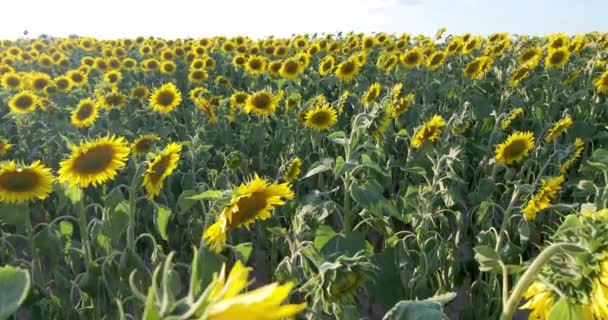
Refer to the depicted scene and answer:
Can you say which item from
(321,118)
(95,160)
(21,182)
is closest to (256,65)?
(321,118)

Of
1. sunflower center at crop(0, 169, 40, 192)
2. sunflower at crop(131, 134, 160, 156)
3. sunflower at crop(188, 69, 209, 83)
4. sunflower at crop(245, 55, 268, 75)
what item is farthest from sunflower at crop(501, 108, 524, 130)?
sunflower at crop(188, 69, 209, 83)

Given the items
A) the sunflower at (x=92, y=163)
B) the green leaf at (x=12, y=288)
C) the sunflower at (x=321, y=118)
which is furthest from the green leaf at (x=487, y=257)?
the sunflower at (x=321, y=118)

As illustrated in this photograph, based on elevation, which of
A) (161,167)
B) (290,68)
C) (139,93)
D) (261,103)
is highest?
(139,93)

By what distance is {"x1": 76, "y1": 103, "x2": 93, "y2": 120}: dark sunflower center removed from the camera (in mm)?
4523

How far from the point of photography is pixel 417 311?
3.77 ft

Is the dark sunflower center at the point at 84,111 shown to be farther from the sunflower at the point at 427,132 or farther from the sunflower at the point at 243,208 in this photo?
the sunflower at the point at 243,208

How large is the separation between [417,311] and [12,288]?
2.42 feet

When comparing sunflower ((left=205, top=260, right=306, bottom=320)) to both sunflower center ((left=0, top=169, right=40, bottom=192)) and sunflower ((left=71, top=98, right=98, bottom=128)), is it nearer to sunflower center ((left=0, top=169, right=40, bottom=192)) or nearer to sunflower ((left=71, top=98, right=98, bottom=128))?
sunflower center ((left=0, top=169, right=40, bottom=192))

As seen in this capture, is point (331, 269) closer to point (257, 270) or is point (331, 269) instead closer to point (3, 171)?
point (3, 171)

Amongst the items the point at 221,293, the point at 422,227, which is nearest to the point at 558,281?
the point at 221,293

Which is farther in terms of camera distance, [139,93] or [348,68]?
[139,93]

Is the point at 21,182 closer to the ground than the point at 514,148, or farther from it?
farther from it

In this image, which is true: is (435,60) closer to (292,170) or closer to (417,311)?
(292,170)

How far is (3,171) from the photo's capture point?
2.32 metres
